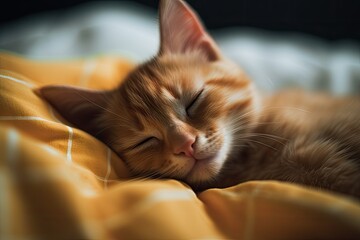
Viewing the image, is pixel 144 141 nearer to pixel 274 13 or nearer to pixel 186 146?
pixel 186 146

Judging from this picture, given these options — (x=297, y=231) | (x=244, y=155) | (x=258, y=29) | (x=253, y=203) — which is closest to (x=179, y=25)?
(x=244, y=155)

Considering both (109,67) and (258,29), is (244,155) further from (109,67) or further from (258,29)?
(258,29)

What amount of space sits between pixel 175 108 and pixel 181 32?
41 cm

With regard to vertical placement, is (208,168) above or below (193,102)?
below

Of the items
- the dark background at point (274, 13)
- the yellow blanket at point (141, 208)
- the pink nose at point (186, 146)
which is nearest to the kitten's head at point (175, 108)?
the pink nose at point (186, 146)

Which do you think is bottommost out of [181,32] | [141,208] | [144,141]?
[144,141]

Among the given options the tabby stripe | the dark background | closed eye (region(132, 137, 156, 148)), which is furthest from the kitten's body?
the dark background

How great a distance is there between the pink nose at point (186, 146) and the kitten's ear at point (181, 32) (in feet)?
1.56

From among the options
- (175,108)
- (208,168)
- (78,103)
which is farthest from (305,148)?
(78,103)

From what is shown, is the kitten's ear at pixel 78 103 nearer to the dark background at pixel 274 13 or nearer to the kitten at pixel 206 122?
the kitten at pixel 206 122

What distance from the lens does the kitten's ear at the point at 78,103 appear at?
A: 48.4 inches

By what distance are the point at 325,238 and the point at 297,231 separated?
0.06 m

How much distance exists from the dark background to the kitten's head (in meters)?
1.22

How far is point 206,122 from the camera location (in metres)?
1.16
